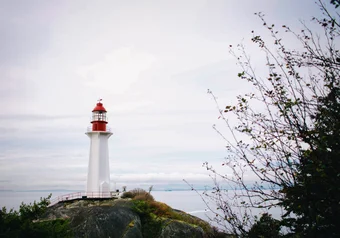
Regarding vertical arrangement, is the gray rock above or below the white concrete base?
below

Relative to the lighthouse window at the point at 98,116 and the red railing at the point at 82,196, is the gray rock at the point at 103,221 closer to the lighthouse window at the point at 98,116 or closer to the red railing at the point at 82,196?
the red railing at the point at 82,196

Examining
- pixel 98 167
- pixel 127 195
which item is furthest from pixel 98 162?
pixel 127 195

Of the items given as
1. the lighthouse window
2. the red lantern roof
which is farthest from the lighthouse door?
the red lantern roof

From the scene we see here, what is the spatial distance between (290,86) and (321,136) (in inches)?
38.2

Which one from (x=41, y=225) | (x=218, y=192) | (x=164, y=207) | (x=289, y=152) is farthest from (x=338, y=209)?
(x=164, y=207)

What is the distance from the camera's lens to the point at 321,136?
14.2 feet

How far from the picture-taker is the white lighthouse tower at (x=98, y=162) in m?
25.0

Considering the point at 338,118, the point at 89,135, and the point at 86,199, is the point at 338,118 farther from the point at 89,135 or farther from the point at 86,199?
the point at 89,135

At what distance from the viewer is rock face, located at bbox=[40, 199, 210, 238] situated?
660 inches

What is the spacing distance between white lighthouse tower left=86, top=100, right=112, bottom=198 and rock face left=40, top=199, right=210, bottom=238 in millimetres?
5781

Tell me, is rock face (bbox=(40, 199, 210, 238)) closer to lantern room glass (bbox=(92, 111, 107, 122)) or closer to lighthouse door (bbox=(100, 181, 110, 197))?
lighthouse door (bbox=(100, 181, 110, 197))

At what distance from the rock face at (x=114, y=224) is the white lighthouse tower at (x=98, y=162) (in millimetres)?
5781

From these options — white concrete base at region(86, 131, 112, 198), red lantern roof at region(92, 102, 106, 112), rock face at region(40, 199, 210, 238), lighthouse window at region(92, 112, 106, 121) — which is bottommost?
rock face at region(40, 199, 210, 238)

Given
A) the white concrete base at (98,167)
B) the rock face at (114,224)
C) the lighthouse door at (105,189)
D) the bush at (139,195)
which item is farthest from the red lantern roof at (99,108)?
the rock face at (114,224)
